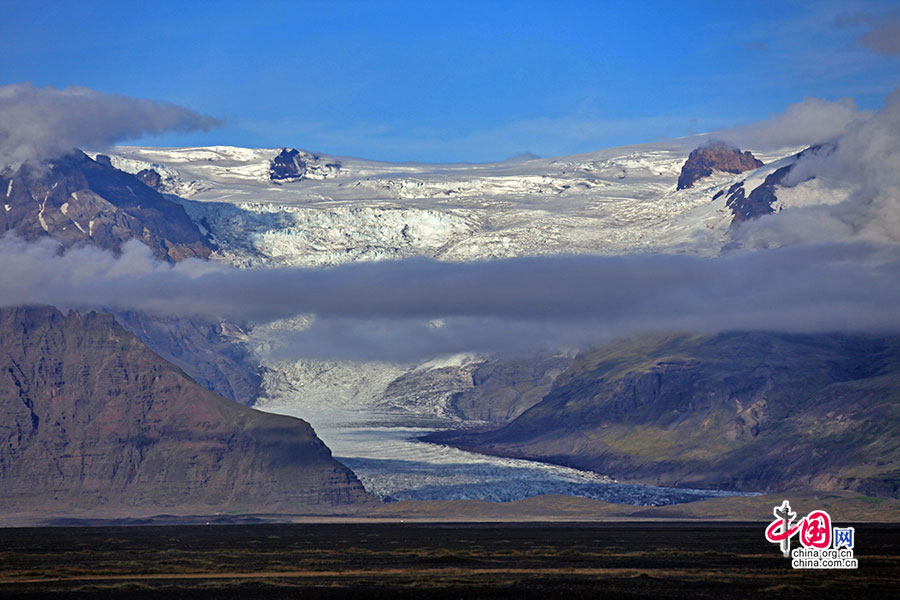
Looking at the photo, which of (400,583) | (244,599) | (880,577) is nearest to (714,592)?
(880,577)

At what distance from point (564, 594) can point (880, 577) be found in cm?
4438

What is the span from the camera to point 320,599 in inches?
7151

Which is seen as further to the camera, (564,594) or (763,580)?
(763,580)

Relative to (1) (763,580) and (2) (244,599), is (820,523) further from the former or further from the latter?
(2) (244,599)

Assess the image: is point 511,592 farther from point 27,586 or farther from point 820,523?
point 27,586

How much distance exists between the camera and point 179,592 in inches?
7579

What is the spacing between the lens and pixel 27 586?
200m

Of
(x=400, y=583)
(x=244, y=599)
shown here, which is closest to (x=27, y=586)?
(x=244, y=599)

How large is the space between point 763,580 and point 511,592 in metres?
34.8

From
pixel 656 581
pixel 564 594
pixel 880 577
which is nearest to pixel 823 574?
pixel 880 577

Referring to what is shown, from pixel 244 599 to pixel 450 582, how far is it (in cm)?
2992

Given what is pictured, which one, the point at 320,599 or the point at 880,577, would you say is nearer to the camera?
the point at 320,599

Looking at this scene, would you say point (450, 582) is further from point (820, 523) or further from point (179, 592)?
point (820, 523)

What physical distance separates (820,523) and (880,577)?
11956 mm
